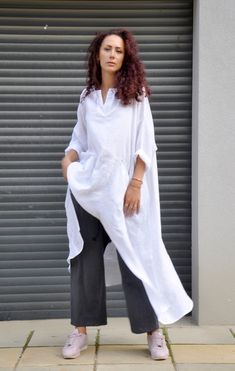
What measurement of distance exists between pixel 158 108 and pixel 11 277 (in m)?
1.80

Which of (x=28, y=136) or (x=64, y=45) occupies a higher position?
(x=64, y=45)

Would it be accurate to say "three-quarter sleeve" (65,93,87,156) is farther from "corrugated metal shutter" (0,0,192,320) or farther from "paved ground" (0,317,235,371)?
"paved ground" (0,317,235,371)

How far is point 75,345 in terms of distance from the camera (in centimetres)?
398

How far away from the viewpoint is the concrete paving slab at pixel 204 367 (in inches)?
147

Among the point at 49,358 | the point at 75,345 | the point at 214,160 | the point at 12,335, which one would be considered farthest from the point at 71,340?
the point at 214,160

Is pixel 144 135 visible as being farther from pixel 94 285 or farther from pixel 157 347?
pixel 157 347

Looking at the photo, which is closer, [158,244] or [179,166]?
[158,244]

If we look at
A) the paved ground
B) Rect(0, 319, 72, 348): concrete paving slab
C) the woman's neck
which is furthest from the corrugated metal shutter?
the woman's neck

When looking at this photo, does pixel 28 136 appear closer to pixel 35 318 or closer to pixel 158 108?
pixel 158 108

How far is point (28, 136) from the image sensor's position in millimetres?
4871

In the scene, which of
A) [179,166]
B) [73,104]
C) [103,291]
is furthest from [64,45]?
[103,291]

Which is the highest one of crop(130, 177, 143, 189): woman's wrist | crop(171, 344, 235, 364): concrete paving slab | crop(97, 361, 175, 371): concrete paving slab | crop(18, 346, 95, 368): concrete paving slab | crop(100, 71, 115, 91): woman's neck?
crop(100, 71, 115, 91): woman's neck

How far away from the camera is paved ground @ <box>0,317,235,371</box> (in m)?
3.82

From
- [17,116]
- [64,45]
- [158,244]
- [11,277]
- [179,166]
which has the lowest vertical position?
[11,277]
